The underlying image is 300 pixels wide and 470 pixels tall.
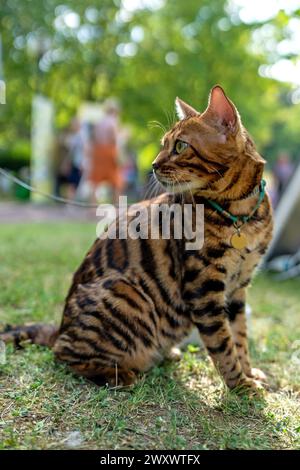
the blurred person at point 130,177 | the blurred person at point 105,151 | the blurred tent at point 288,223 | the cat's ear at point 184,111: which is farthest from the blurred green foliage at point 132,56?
the cat's ear at point 184,111

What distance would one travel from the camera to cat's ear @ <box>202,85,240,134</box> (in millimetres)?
2632

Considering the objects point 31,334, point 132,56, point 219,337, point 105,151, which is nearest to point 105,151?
point 105,151

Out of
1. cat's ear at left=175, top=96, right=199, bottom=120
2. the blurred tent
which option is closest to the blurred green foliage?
the blurred tent

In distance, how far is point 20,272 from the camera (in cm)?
561

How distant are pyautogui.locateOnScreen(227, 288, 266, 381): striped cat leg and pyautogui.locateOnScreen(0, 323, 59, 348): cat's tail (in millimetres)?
1156

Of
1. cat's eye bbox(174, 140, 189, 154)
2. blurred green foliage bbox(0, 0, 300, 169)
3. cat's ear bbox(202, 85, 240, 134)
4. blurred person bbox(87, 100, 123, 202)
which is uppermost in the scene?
blurred green foliage bbox(0, 0, 300, 169)

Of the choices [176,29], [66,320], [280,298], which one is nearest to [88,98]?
[176,29]

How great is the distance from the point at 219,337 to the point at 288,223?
421cm

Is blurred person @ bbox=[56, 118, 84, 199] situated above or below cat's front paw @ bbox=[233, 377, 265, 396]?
above

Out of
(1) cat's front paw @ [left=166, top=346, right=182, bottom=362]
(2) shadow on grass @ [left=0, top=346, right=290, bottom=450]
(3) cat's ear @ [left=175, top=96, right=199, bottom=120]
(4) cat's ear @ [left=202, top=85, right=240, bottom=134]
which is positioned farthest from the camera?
(1) cat's front paw @ [left=166, top=346, right=182, bottom=362]

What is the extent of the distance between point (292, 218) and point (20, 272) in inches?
139

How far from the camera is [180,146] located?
2.78 metres

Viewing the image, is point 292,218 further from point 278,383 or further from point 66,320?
point 66,320

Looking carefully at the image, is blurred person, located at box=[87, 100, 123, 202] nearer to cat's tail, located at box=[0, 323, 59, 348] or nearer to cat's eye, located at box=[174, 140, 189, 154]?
cat's tail, located at box=[0, 323, 59, 348]
